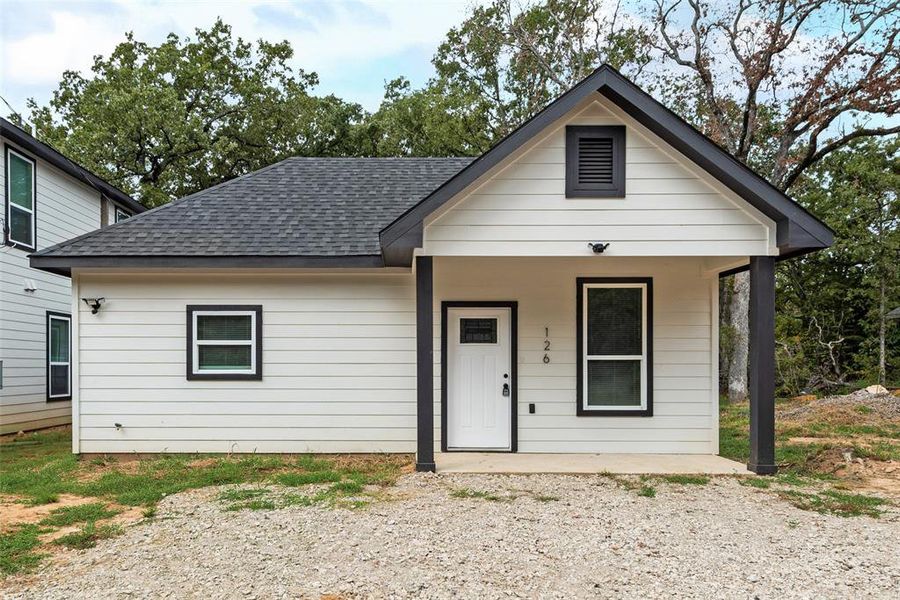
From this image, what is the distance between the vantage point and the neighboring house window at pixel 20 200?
30.9ft

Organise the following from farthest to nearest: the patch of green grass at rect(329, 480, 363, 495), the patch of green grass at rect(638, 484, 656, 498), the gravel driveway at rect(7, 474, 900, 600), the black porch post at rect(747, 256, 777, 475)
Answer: the black porch post at rect(747, 256, 777, 475), the patch of green grass at rect(329, 480, 363, 495), the patch of green grass at rect(638, 484, 656, 498), the gravel driveway at rect(7, 474, 900, 600)

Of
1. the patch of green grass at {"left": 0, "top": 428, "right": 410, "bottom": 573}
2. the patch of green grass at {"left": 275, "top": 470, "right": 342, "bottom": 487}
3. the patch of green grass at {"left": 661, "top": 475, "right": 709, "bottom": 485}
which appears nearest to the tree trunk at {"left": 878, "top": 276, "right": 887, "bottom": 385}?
the patch of green grass at {"left": 661, "top": 475, "right": 709, "bottom": 485}

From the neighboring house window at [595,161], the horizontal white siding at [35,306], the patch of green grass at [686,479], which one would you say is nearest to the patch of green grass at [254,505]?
the patch of green grass at [686,479]

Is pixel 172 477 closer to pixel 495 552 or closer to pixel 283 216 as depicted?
pixel 283 216

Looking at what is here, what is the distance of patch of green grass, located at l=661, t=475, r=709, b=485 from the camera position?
19.4ft

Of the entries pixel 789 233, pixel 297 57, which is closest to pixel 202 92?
pixel 297 57

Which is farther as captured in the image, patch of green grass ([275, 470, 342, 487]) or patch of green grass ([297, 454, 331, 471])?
patch of green grass ([297, 454, 331, 471])

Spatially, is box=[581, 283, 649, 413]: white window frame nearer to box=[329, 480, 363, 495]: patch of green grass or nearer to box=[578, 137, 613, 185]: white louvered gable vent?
box=[578, 137, 613, 185]: white louvered gable vent

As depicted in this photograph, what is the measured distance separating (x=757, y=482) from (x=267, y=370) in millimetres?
6102

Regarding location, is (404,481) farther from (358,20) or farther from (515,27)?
(515,27)

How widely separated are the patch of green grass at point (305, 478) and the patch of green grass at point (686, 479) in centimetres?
370

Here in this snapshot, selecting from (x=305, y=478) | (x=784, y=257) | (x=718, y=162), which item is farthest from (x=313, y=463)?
(x=784, y=257)

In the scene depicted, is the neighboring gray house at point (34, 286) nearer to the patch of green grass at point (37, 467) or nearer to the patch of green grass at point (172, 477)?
the patch of green grass at point (37, 467)

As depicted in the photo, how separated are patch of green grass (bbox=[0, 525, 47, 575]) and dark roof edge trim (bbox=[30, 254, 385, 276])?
3.39 metres
